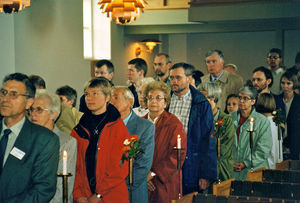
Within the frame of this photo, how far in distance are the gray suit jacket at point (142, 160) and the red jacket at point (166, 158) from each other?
24cm

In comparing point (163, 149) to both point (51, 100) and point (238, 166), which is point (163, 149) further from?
point (238, 166)

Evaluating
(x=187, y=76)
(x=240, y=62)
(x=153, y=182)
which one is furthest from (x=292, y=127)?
(x=240, y=62)

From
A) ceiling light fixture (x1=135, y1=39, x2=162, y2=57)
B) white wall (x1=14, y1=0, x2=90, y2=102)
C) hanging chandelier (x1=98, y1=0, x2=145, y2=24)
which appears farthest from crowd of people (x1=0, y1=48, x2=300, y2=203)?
ceiling light fixture (x1=135, y1=39, x2=162, y2=57)

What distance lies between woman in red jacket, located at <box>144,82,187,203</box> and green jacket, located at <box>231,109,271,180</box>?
1.41 m

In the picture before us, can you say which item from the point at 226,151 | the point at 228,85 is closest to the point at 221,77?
the point at 228,85

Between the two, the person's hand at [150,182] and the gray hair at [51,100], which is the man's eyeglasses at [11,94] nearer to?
the gray hair at [51,100]

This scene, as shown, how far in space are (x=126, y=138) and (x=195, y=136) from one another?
1.19 m

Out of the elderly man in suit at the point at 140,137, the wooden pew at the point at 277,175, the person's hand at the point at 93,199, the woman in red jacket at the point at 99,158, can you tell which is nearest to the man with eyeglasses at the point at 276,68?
the wooden pew at the point at 277,175

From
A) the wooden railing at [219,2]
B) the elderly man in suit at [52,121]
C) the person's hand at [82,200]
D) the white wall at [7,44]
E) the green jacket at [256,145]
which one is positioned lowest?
the person's hand at [82,200]

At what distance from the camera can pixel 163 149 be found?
4859 millimetres

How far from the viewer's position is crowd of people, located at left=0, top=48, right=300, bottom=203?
3.24 meters

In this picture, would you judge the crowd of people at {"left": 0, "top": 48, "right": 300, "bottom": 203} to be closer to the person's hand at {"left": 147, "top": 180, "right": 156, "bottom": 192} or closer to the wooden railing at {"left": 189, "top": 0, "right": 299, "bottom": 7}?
the person's hand at {"left": 147, "top": 180, "right": 156, "bottom": 192}

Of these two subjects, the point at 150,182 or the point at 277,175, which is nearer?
the point at 150,182

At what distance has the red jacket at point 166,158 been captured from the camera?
15.8 feet
